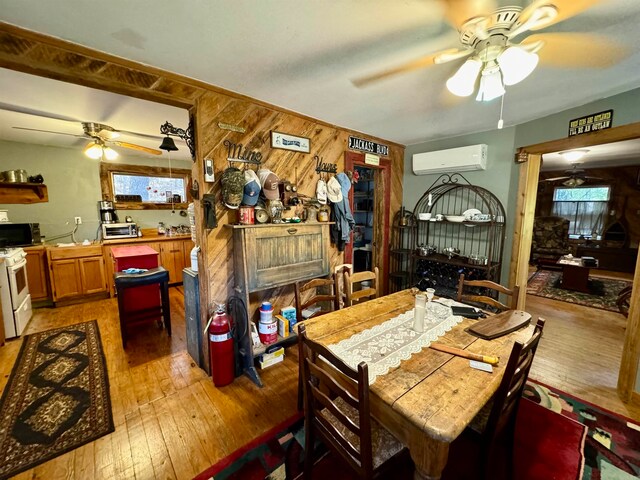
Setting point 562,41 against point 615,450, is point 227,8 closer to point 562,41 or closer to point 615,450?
point 562,41

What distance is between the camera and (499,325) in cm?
163

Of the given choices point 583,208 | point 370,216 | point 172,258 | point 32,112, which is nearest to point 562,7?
point 370,216

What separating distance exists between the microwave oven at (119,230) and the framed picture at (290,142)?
3502 mm

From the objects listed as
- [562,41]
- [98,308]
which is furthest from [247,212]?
[98,308]

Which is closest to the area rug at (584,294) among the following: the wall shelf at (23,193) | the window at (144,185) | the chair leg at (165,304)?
the chair leg at (165,304)

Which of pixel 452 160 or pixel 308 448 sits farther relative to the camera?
pixel 452 160

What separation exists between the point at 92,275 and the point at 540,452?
5483mm

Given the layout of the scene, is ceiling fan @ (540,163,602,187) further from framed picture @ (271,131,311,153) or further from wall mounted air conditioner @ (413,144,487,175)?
framed picture @ (271,131,311,153)

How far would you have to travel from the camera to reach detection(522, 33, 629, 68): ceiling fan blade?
141 centimetres

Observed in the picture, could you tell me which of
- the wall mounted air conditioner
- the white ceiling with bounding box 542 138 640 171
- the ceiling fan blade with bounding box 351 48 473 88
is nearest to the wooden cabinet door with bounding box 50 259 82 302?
the ceiling fan blade with bounding box 351 48 473 88

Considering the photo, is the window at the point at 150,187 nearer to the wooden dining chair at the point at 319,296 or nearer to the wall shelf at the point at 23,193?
the wall shelf at the point at 23,193

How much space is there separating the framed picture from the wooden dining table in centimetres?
178

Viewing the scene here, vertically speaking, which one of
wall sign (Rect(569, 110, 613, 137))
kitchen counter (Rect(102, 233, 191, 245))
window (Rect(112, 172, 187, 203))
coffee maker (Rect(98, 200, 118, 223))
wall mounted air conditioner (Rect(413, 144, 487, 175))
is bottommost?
kitchen counter (Rect(102, 233, 191, 245))

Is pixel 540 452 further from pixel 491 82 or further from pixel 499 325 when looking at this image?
pixel 491 82
